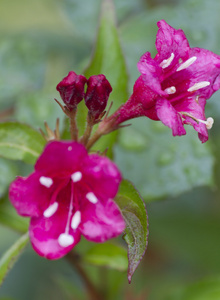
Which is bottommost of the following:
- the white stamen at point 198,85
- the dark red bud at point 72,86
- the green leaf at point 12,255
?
the green leaf at point 12,255

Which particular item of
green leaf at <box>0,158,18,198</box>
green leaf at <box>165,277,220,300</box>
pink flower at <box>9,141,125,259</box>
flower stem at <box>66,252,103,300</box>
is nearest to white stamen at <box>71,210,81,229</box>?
pink flower at <box>9,141,125,259</box>

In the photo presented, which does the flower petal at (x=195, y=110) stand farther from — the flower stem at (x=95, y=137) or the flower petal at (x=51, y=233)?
the flower petal at (x=51, y=233)

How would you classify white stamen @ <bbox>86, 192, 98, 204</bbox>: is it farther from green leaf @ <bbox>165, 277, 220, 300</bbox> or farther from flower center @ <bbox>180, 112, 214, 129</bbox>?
green leaf @ <bbox>165, 277, 220, 300</bbox>

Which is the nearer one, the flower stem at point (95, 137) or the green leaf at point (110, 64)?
the flower stem at point (95, 137)

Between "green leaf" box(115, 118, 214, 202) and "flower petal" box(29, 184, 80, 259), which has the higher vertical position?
"flower petal" box(29, 184, 80, 259)

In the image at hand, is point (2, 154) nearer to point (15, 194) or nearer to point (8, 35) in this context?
point (15, 194)

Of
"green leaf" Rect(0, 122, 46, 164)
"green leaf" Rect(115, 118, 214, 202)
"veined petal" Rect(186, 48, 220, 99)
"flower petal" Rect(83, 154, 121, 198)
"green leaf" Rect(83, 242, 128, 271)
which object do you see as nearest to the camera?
"flower petal" Rect(83, 154, 121, 198)

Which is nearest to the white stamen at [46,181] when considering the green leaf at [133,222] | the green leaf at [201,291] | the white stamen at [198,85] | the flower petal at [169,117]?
the green leaf at [133,222]

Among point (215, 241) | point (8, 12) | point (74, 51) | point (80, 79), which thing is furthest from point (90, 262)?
point (8, 12)
